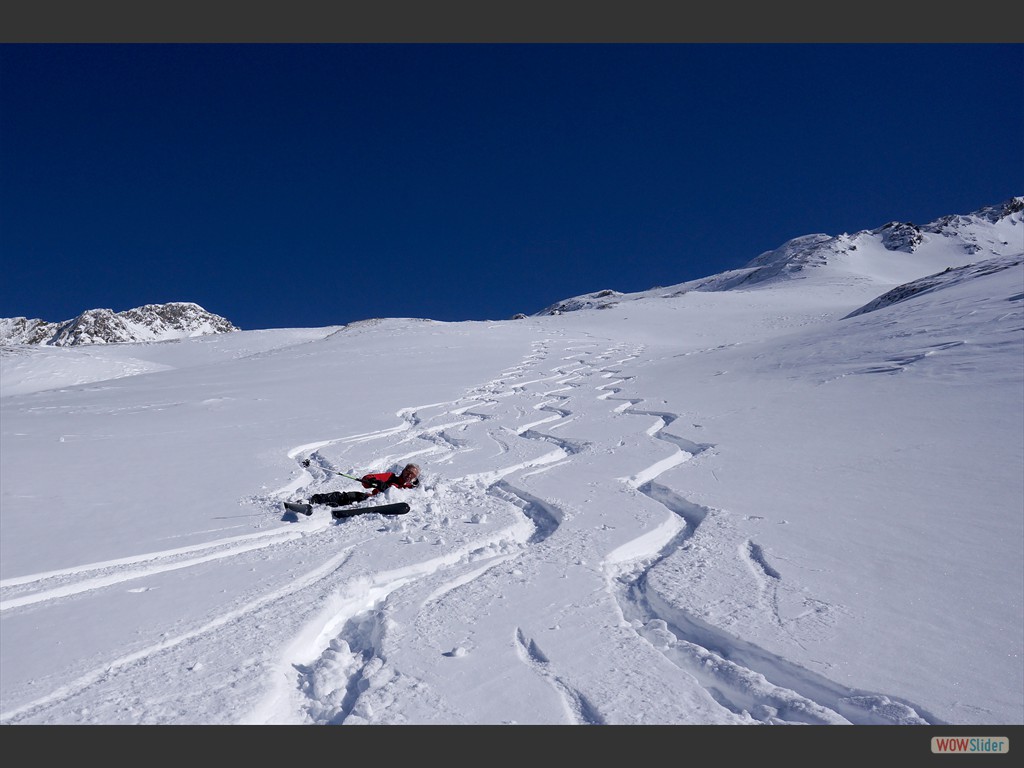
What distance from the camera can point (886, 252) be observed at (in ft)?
268

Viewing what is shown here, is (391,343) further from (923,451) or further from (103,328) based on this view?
(103,328)

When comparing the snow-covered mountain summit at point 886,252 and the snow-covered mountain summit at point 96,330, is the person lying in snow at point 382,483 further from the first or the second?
the snow-covered mountain summit at point 96,330

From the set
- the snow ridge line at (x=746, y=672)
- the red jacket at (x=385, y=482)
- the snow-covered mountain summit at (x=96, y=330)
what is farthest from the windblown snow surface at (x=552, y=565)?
the snow-covered mountain summit at (x=96, y=330)

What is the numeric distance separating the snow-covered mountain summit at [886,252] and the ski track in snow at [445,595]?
62.1 metres

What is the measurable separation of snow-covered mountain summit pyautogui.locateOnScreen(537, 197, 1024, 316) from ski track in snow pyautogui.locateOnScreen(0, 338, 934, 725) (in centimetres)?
6206

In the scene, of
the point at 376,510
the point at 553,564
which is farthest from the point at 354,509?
the point at 553,564

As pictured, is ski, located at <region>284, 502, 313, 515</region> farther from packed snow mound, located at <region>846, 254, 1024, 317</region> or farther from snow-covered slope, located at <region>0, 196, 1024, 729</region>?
packed snow mound, located at <region>846, 254, 1024, 317</region>

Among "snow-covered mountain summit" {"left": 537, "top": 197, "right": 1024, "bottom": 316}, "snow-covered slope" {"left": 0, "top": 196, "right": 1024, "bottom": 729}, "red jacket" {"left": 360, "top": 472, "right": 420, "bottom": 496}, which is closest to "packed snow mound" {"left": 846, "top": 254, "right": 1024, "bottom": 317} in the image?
"snow-covered slope" {"left": 0, "top": 196, "right": 1024, "bottom": 729}

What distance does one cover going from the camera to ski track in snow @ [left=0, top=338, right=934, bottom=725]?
7.40 feet

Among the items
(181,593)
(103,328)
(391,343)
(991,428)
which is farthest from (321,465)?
(103,328)

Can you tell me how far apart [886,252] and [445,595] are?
318ft

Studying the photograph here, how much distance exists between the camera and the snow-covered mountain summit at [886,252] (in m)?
70.9

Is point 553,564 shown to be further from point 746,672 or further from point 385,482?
point 385,482

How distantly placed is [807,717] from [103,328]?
221 m
